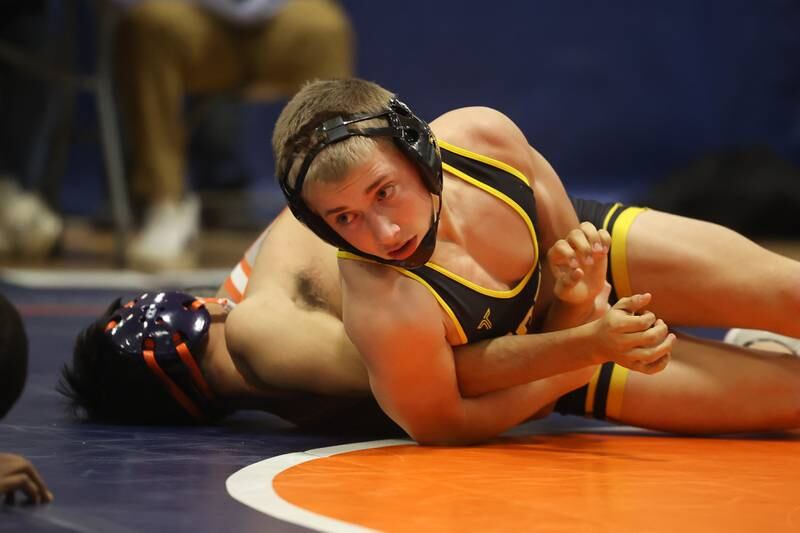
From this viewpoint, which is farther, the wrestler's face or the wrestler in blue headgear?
the wrestler in blue headgear

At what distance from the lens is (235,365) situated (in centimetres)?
287

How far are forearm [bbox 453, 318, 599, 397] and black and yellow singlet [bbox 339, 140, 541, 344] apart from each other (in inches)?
1.6

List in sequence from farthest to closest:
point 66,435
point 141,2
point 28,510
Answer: point 141,2
point 66,435
point 28,510

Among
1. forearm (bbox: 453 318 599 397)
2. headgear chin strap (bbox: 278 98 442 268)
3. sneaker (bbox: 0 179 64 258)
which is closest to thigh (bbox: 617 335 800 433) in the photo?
forearm (bbox: 453 318 599 397)

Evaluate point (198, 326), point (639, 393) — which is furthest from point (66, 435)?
point (639, 393)

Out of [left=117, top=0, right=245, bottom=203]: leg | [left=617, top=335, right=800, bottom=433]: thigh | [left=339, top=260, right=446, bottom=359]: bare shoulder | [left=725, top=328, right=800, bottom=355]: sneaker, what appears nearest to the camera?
[left=339, top=260, right=446, bottom=359]: bare shoulder

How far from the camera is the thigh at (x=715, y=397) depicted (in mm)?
2846

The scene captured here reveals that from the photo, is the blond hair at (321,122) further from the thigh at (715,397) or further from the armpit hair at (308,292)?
the thigh at (715,397)

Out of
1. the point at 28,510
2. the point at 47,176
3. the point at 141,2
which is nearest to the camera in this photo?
the point at 28,510

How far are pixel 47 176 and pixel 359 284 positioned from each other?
5358 millimetres

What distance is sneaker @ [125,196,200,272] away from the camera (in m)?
6.64

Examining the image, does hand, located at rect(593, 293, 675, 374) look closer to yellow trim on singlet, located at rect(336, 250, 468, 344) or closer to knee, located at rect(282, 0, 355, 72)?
yellow trim on singlet, located at rect(336, 250, 468, 344)

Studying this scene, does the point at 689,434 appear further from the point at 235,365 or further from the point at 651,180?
the point at 651,180

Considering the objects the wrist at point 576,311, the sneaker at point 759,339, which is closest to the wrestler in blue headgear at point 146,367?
the wrist at point 576,311
